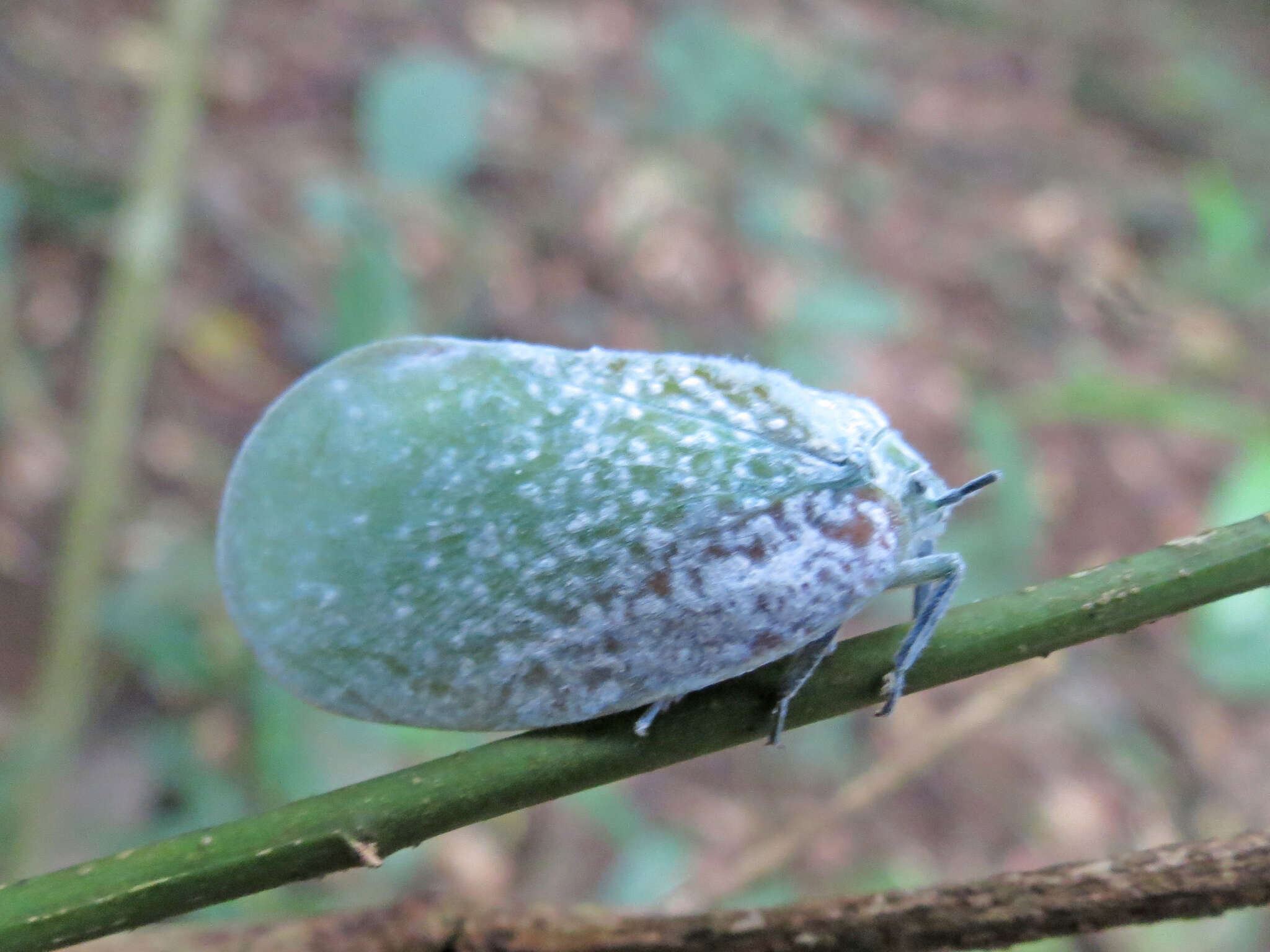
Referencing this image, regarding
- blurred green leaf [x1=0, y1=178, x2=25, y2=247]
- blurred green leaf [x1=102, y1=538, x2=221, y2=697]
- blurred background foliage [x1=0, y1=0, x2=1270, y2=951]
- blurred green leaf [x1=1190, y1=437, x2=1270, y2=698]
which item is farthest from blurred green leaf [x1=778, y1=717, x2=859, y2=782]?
blurred green leaf [x1=0, y1=178, x2=25, y2=247]

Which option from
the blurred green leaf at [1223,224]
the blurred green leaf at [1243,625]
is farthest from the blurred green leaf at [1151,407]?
the blurred green leaf at [1223,224]

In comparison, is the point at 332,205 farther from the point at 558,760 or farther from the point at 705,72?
the point at 558,760

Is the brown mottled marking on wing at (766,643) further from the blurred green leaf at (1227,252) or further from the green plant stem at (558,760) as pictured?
the blurred green leaf at (1227,252)

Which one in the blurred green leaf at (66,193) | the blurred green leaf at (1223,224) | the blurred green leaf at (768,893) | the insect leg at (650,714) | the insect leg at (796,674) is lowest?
the blurred green leaf at (768,893)

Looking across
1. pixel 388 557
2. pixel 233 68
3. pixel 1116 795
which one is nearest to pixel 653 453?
pixel 388 557

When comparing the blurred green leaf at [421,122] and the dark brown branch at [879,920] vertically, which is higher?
the blurred green leaf at [421,122]

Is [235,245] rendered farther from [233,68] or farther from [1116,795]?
[1116,795]

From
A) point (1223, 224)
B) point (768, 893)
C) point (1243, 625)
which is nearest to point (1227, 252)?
point (1223, 224)

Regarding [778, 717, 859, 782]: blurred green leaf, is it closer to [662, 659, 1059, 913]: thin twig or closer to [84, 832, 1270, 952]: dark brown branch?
[662, 659, 1059, 913]: thin twig
